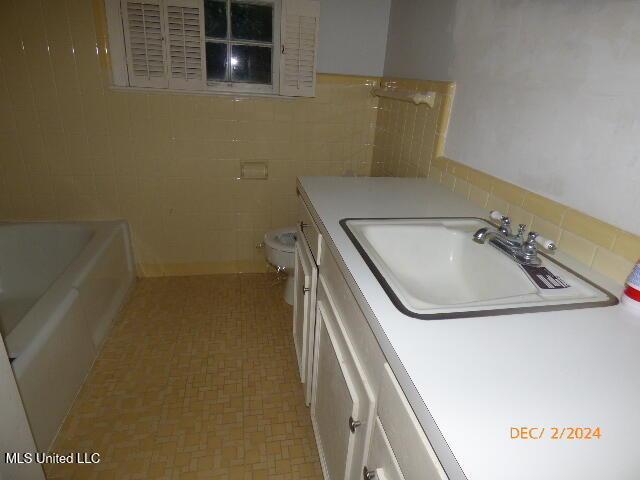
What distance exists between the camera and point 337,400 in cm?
97

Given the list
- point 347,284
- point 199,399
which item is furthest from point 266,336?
point 347,284

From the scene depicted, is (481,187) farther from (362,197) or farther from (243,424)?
(243,424)

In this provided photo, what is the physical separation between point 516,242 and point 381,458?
59cm

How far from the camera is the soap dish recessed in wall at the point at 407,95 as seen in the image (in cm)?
165

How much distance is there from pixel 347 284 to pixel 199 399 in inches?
41.8

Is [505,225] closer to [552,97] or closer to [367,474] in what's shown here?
[552,97]

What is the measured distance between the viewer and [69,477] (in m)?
1.24

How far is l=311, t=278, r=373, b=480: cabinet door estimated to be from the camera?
2.61 feet

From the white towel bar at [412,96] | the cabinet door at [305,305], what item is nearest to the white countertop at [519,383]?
the cabinet door at [305,305]

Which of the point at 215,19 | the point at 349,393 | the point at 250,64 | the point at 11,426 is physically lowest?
the point at 11,426

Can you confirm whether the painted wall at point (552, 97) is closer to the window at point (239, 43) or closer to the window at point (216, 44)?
the window at point (216, 44)

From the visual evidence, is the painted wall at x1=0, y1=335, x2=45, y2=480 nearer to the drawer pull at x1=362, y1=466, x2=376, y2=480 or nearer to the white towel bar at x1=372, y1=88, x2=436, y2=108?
the drawer pull at x1=362, y1=466, x2=376, y2=480

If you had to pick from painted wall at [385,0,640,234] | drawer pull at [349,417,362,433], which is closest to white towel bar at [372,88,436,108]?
painted wall at [385,0,640,234]

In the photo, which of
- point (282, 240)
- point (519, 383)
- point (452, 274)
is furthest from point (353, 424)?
point (282, 240)
